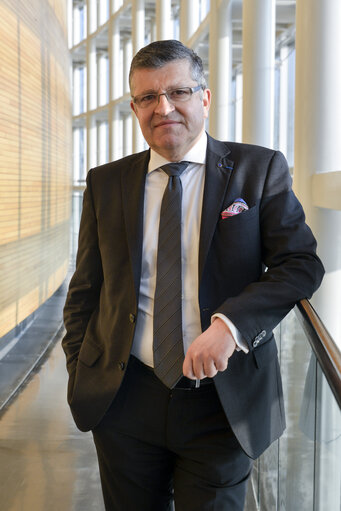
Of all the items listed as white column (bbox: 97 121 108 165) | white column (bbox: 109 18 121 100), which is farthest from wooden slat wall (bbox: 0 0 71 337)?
white column (bbox: 97 121 108 165)

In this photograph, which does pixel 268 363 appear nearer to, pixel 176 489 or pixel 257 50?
pixel 176 489

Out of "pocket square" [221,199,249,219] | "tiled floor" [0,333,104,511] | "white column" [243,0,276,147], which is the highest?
"white column" [243,0,276,147]

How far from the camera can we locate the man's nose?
1.89 metres

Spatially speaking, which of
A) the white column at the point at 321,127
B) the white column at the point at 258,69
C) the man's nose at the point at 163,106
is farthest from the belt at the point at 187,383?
the white column at the point at 258,69

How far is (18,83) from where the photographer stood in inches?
284

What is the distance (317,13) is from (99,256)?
2787 millimetres

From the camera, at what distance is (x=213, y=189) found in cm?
196

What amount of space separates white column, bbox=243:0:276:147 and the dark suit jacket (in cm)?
500

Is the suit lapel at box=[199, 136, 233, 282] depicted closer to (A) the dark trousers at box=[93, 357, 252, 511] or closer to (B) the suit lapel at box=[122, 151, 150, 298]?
(B) the suit lapel at box=[122, 151, 150, 298]

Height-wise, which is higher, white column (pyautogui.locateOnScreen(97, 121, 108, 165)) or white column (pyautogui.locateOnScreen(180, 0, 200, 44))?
white column (pyautogui.locateOnScreen(180, 0, 200, 44))

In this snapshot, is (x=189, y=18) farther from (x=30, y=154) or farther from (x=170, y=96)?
(x=170, y=96)

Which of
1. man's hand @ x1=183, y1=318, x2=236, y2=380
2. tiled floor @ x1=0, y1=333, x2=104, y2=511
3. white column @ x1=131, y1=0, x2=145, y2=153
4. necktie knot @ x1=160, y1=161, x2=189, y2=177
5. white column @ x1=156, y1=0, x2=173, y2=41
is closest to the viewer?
man's hand @ x1=183, y1=318, x2=236, y2=380

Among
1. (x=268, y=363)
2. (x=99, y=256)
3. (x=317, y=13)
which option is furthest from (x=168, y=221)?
(x=317, y=13)

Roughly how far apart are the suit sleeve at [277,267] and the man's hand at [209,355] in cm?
6
